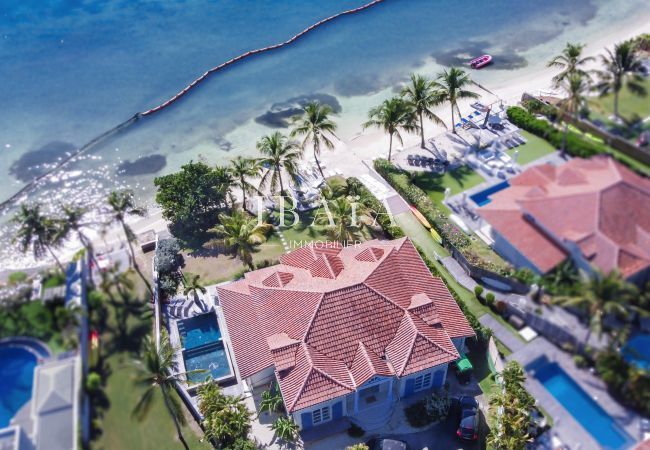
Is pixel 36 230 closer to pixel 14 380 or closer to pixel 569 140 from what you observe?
pixel 14 380

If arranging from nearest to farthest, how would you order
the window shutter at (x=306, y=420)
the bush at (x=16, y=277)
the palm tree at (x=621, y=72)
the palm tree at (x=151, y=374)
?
the bush at (x=16, y=277), the palm tree at (x=151, y=374), the palm tree at (x=621, y=72), the window shutter at (x=306, y=420)

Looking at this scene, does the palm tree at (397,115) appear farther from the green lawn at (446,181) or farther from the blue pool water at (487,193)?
the blue pool water at (487,193)

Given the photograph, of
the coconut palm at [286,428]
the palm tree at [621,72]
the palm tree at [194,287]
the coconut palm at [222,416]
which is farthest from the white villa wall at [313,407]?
the palm tree at [621,72]

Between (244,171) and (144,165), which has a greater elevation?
(244,171)

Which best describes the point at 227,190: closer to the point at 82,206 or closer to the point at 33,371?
the point at 82,206

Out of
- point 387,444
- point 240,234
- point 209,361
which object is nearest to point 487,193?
point 387,444

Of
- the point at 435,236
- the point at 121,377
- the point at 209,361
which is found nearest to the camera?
the point at 121,377
